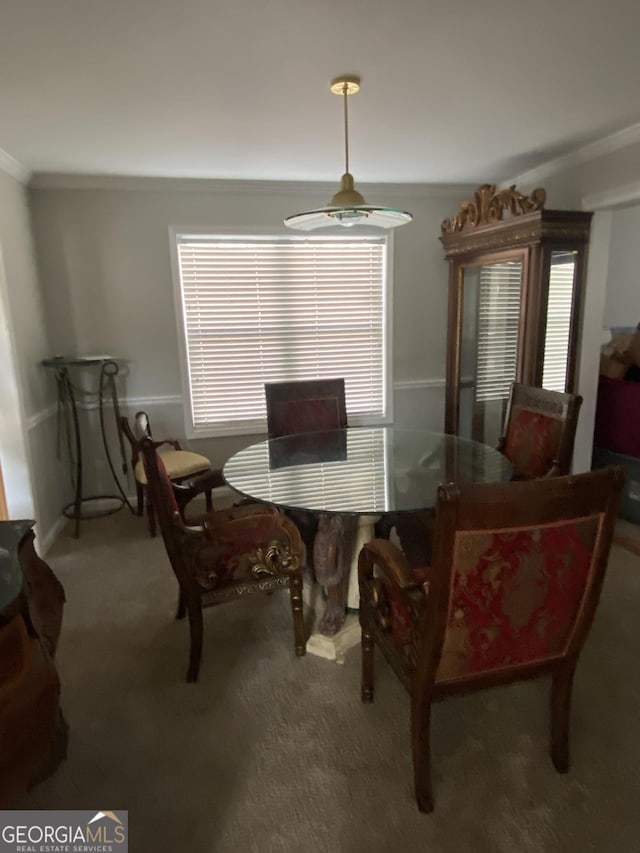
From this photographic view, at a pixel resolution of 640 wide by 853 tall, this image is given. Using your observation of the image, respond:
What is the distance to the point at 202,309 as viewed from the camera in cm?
375

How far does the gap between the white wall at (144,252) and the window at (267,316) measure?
0.13 metres

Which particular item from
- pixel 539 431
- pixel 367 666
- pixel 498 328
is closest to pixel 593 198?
pixel 498 328

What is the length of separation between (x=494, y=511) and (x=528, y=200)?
2422mm

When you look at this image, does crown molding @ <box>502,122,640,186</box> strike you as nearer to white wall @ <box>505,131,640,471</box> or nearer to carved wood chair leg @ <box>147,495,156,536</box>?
white wall @ <box>505,131,640,471</box>

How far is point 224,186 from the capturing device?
11.6 feet

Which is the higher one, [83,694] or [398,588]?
[398,588]

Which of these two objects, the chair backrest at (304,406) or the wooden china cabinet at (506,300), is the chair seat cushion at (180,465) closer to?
the chair backrest at (304,406)

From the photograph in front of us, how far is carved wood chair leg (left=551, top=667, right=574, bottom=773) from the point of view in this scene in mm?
1531

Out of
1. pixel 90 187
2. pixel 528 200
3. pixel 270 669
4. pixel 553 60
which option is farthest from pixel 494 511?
pixel 90 187

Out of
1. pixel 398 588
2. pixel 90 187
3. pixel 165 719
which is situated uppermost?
pixel 90 187

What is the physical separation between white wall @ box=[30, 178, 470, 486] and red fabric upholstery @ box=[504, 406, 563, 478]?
174cm

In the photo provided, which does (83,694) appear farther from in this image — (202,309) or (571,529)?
(202,309)

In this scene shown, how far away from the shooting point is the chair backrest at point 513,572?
116 cm

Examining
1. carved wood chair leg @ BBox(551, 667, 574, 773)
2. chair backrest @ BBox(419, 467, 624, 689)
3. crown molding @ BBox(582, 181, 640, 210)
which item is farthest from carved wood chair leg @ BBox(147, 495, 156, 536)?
crown molding @ BBox(582, 181, 640, 210)
